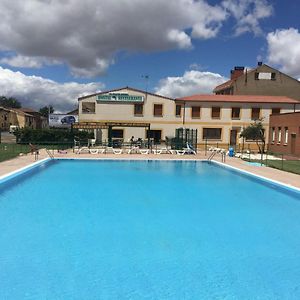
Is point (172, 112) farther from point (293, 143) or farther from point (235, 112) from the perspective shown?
point (293, 143)

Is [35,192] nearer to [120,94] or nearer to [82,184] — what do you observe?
[82,184]

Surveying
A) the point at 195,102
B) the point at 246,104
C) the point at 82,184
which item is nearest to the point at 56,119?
the point at 195,102

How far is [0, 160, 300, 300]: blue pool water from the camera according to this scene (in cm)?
570

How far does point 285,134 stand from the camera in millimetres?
30391

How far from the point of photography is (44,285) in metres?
5.66

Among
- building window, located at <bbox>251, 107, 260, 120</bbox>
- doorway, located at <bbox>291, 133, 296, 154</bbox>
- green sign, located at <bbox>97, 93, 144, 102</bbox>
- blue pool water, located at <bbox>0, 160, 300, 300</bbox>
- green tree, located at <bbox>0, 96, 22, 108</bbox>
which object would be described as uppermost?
green tree, located at <bbox>0, 96, 22, 108</bbox>

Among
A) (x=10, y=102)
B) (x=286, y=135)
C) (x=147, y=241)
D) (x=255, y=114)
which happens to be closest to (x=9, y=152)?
(x=147, y=241)

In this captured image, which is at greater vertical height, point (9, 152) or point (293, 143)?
point (293, 143)

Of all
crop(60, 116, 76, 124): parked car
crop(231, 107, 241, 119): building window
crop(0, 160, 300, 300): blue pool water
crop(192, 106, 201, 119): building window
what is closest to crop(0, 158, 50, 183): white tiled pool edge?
crop(0, 160, 300, 300): blue pool water

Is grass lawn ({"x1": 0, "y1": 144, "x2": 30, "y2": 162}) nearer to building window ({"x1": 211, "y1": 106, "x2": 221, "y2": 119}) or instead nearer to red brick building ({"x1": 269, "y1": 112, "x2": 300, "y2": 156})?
building window ({"x1": 211, "y1": 106, "x2": 221, "y2": 119})

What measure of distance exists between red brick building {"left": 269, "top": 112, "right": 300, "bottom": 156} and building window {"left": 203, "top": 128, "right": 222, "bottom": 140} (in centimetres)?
579

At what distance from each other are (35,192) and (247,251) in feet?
28.2

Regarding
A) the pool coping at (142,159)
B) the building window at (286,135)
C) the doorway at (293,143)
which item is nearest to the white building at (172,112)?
the building window at (286,135)

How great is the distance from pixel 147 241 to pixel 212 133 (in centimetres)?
3111
